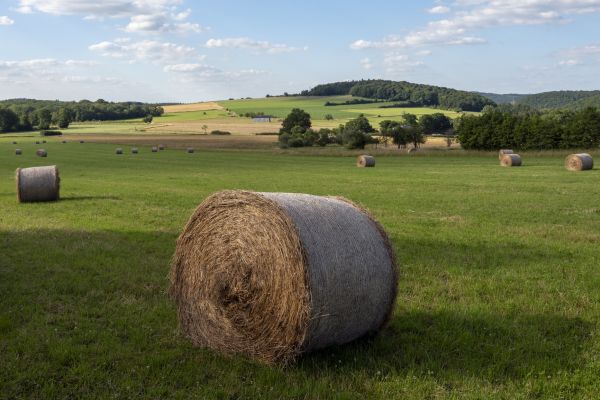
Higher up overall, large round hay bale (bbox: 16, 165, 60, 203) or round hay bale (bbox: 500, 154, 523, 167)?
large round hay bale (bbox: 16, 165, 60, 203)

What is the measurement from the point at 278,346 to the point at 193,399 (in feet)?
3.86

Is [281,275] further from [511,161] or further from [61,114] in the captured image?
[61,114]

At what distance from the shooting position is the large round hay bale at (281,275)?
262 inches

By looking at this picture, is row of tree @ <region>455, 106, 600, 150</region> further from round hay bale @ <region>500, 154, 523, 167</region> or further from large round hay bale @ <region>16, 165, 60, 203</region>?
large round hay bale @ <region>16, 165, 60, 203</region>

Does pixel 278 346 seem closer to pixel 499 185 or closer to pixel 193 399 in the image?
pixel 193 399

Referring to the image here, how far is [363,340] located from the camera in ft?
24.4

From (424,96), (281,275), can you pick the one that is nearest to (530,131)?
(281,275)

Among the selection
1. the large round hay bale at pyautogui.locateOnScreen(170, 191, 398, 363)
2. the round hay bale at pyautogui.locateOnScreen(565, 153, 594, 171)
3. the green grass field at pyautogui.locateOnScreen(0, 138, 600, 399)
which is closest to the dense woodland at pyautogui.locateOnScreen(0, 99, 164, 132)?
the round hay bale at pyautogui.locateOnScreen(565, 153, 594, 171)

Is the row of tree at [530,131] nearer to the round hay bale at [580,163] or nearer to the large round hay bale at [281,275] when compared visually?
the round hay bale at [580,163]

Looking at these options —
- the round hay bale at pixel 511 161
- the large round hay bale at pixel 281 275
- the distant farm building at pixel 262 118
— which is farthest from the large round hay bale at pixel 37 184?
the distant farm building at pixel 262 118

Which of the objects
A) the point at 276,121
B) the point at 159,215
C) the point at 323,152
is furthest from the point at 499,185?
the point at 276,121

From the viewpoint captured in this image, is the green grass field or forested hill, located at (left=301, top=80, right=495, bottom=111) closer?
the green grass field

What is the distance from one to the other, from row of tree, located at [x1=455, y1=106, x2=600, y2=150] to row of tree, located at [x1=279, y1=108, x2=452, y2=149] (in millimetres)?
14170

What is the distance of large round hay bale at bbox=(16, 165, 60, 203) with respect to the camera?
70.6ft
